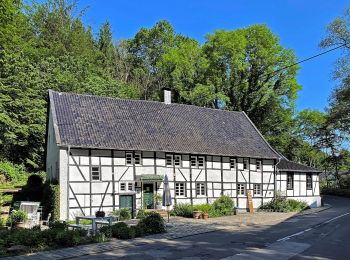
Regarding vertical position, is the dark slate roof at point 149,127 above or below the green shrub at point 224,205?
above

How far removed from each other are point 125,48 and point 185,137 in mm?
33200

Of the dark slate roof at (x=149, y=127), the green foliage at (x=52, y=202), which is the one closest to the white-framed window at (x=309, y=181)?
the dark slate roof at (x=149, y=127)

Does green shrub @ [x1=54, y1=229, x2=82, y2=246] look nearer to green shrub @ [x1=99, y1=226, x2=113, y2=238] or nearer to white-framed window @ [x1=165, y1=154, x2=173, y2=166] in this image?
green shrub @ [x1=99, y1=226, x2=113, y2=238]

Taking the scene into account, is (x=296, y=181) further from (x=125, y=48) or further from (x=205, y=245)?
(x=125, y=48)

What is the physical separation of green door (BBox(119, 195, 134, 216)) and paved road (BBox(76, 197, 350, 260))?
926 centimetres

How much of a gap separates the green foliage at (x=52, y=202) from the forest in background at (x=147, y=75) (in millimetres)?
9399

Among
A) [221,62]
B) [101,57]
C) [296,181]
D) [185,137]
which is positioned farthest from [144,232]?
[101,57]

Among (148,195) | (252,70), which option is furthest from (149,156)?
(252,70)

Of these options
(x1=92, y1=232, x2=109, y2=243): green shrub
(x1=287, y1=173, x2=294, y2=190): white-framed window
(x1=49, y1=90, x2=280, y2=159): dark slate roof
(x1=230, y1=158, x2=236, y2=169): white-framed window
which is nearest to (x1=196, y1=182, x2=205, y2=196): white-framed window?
(x1=49, y1=90, x2=280, y2=159): dark slate roof

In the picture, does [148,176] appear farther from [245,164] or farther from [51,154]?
[245,164]

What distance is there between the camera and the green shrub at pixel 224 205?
29.0 metres

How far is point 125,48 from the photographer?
62.1 meters

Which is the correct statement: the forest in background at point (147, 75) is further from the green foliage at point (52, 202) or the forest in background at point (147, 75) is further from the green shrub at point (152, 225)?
the green shrub at point (152, 225)

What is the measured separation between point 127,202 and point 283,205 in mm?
12557
